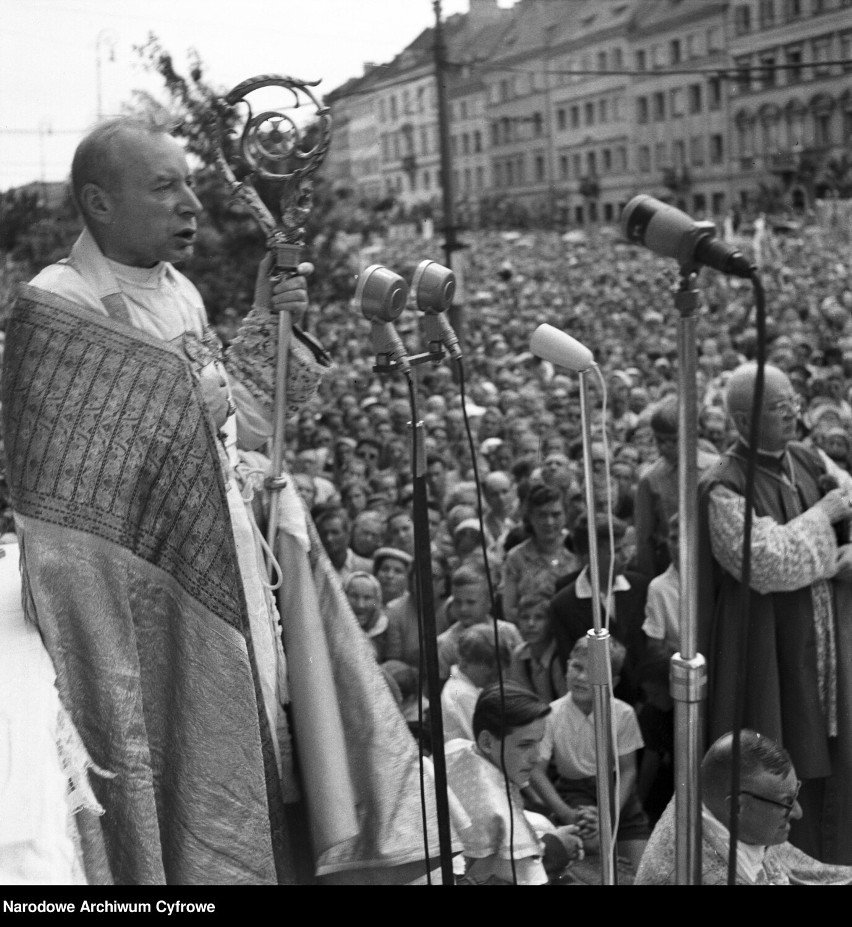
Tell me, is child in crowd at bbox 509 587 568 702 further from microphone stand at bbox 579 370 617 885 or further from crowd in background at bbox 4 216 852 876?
microphone stand at bbox 579 370 617 885

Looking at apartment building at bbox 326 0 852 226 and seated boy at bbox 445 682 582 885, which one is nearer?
seated boy at bbox 445 682 582 885

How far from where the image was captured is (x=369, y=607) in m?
5.21

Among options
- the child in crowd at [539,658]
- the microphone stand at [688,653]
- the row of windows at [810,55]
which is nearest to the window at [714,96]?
the row of windows at [810,55]

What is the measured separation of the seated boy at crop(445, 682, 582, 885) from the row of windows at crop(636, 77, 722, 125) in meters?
33.3

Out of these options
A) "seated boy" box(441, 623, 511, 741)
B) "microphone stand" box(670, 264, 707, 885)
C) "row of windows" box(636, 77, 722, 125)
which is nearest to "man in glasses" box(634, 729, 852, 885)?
"microphone stand" box(670, 264, 707, 885)

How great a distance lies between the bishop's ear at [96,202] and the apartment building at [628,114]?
11681 mm

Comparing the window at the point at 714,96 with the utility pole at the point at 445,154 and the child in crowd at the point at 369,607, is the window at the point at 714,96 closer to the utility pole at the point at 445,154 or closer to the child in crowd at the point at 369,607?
the utility pole at the point at 445,154

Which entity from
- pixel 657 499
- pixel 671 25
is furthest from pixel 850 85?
pixel 657 499

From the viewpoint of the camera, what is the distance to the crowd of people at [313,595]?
86.8 inches

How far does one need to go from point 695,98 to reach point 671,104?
175 cm

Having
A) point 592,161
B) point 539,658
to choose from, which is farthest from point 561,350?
point 592,161

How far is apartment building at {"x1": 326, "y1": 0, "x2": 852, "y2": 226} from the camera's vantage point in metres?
17.3

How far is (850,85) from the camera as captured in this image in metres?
28.1

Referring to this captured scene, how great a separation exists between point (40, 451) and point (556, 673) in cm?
313
